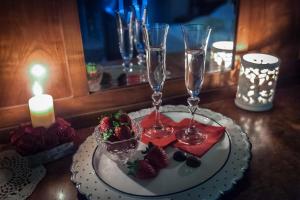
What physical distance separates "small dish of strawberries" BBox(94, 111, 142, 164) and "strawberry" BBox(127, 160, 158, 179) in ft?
0.22

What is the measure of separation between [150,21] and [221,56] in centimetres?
33

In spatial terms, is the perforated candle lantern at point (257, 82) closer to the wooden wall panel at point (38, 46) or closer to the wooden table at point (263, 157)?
the wooden table at point (263, 157)

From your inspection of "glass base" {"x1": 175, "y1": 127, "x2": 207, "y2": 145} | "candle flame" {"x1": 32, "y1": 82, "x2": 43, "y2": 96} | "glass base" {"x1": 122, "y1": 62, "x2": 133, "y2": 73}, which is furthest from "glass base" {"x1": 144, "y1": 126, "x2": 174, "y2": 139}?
"candle flame" {"x1": 32, "y1": 82, "x2": 43, "y2": 96}

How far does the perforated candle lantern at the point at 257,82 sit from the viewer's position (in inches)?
42.8

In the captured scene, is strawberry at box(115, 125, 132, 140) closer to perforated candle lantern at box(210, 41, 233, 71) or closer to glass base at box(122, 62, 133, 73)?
glass base at box(122, 62, 133, 73)

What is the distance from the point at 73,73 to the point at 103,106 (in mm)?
170

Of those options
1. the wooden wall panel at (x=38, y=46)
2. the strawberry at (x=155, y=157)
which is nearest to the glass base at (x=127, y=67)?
the wooden wall panel at (x=38, y=46)

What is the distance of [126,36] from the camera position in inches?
43.2

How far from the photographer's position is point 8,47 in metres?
0.91

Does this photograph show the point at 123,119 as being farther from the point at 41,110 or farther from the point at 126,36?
the point at 126,36

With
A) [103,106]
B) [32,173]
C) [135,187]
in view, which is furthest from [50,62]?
[135,187]

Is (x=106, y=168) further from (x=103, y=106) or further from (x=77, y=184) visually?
(x=103, y=106)

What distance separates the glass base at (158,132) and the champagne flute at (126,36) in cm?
27

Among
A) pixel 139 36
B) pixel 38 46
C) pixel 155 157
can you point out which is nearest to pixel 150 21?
pixel 139 36
